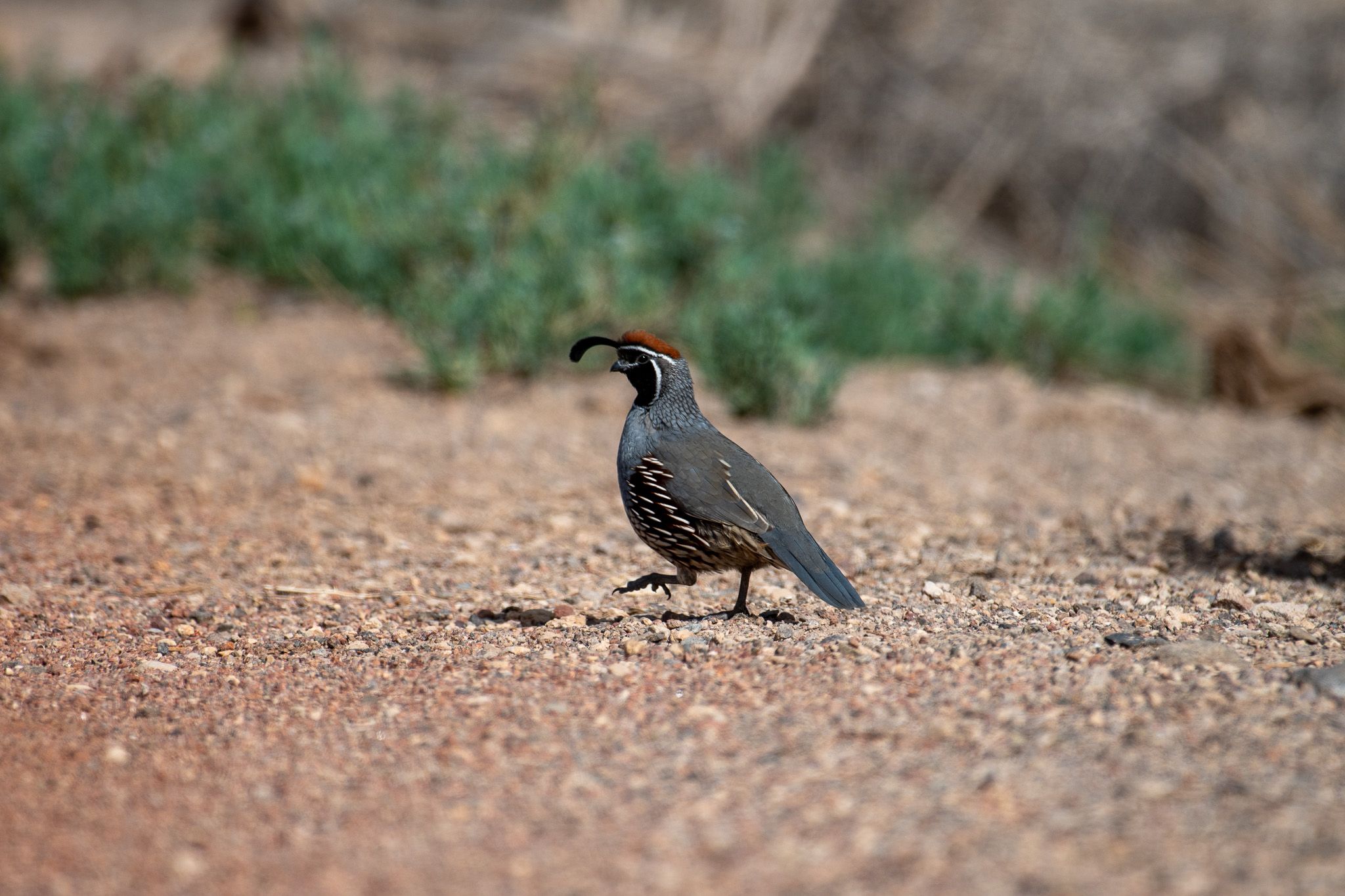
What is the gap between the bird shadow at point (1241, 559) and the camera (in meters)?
4.43

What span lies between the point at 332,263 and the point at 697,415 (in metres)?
4.42

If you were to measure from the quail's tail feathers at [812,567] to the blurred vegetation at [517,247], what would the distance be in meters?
2.79

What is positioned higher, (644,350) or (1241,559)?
(644,350)

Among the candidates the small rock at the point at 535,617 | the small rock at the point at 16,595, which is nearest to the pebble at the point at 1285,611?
the small rock at the point at 535,617

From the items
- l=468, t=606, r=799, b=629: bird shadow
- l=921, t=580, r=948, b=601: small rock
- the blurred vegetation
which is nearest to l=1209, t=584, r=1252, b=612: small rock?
l=921, t=580, r=948, b=601: small rock

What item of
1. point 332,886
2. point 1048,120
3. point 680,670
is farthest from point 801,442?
point 1048,120

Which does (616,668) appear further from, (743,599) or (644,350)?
(644,350)

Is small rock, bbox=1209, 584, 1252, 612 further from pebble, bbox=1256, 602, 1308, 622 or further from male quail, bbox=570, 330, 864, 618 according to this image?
male quail, bbox=570, 330, 864, 618

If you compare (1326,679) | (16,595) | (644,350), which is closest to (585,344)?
(644,350)

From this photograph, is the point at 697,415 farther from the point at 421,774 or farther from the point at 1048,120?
the point at 1048,120

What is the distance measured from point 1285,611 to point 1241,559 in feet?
2.38

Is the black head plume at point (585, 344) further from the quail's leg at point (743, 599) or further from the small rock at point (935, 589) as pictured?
the small rock at point (935, 589)

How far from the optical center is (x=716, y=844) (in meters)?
2.51

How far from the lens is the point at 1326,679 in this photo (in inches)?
122
